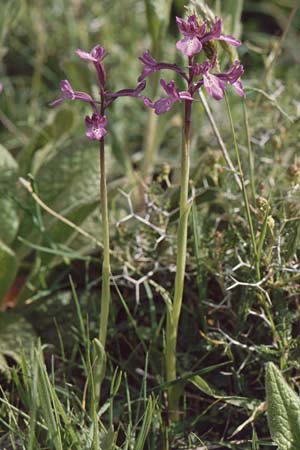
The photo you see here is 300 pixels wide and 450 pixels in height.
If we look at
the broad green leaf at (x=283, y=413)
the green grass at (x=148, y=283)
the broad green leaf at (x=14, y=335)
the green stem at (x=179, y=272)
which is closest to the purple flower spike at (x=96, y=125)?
the green stem at (x=179, y=272)

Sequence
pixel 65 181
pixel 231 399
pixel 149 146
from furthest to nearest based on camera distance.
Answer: pixel 149 146, pixel 65 181, pixel 231 399

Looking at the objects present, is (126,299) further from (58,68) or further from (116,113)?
(58,68)

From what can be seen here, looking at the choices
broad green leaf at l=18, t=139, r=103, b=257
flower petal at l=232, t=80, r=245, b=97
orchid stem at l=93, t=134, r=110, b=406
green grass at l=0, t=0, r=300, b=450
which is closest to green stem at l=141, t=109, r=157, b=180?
green grass at l=0, t=0, r=300, b=450

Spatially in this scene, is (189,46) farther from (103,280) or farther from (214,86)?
(103,280)

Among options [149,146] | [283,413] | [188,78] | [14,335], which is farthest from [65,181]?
[283,413]

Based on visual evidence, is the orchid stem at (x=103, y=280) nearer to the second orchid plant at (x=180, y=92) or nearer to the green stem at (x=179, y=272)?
the second orchid plant at (x=180, y=92)

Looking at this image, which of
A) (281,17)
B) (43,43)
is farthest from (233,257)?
(281,17)

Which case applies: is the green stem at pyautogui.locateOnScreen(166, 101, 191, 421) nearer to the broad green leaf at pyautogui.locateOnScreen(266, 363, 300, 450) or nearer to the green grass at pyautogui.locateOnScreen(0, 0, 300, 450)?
the green grass at pyautogui.locateOnScreen(0, 0, 300, 450)
